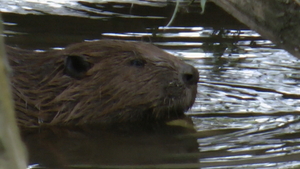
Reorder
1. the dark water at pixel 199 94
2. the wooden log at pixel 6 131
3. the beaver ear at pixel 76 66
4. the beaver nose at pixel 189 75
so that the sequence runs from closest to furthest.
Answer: the wooden log at pixel 6 131 → the dark water at pixel 199 94 → the beaver nose at pixel 189 75 → the beaver ear at pixel 76 66

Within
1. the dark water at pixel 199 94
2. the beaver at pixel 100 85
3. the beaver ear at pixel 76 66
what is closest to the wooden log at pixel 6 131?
the dark water at pixel 199 94

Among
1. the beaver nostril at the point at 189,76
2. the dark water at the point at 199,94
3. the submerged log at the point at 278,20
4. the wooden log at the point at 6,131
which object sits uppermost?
the wooden log at the point at 6,131

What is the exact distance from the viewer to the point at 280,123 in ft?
12.5

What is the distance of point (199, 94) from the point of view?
4.39 meters

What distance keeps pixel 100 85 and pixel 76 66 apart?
22 cm

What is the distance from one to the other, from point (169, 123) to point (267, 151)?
2.97 ft

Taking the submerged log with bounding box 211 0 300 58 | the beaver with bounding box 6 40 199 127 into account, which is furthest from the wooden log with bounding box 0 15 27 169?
the beaver with bounding box 6 40 199 127

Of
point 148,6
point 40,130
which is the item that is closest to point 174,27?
point 148,6

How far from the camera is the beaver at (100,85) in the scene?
366 centimetres

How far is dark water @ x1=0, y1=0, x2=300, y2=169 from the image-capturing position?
3125 millimetres

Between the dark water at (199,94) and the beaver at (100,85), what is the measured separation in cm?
12

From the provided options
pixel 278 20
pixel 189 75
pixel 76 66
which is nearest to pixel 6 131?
pixel 278 20

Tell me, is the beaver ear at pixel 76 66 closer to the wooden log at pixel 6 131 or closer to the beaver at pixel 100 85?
the beaver at pixel 100 85

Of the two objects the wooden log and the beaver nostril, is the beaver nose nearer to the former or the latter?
the beaver nostril
